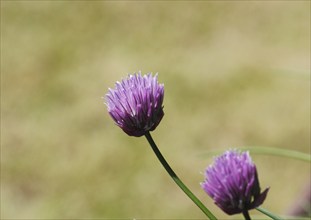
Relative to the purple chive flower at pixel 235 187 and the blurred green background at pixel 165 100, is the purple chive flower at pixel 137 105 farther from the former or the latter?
the blurred green background at pixel 165 100

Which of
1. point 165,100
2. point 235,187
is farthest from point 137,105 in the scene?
point 165,100

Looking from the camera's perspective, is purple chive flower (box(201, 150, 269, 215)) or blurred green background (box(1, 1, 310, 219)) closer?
purple chive flower (box(201, 150, 269, 215))

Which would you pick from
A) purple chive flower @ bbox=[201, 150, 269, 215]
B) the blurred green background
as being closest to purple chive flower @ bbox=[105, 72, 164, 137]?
purple chive flower @ bbox=[201, 150, 269, 215]

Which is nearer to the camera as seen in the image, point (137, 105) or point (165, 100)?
point (137, 105)

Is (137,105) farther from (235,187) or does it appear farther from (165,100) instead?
(165,100)

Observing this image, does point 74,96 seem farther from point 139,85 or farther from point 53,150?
point 139,85

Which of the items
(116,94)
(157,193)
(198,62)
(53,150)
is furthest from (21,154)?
(116,94)

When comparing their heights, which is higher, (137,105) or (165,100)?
(165,100)

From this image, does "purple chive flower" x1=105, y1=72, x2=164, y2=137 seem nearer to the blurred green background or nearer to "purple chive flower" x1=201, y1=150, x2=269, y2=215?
"purple chive flower" x1=201, y1=150, x2=269, y2=215
